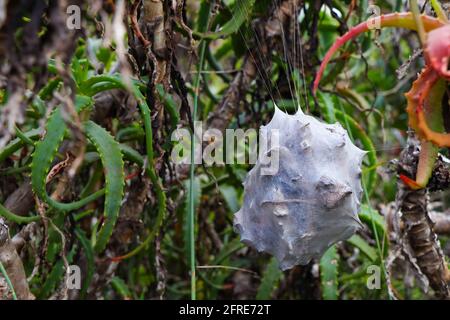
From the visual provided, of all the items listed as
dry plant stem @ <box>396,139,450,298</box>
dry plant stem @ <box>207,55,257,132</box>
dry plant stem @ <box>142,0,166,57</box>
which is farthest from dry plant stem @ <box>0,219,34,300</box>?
dry plant stem @ <box>396,139,450,298</box>

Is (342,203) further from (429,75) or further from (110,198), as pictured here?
(110,198)

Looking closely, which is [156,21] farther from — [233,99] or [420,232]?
[420,232]

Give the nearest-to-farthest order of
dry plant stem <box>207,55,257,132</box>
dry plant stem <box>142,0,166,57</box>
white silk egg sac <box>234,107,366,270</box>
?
white silk egg sac <box>234,107,366,270</box> < dry plant stem <box>142,0,166,57</box> < dry plant stem <box>207,55,257,132</box>

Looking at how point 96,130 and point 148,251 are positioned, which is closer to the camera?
point 96,130

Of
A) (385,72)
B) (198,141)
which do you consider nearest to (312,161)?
(198,141)

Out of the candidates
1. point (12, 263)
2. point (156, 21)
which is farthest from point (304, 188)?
point (12, 263)

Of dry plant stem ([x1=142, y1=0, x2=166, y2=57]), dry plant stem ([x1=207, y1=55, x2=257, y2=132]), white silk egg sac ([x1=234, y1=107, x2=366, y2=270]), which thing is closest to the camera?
white silk egg sac ([x1=234, y1=107, x2=366, y2=270])

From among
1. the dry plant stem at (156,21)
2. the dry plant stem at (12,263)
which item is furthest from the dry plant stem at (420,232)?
the dry plant stem at (12,263)

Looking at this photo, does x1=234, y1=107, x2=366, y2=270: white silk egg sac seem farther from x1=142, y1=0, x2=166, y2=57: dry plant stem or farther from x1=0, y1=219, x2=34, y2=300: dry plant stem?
x1=0, y1=219, x2=34, y2=300: dry plant stem
